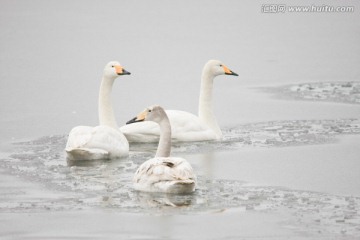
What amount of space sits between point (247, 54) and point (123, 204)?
12736 mm

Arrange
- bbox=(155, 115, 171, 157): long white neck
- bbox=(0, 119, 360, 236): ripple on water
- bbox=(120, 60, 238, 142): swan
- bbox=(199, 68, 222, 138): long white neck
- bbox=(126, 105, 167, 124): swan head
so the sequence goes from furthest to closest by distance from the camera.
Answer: bbox=(199, 68, 222, 138): long white neck → bbox=(120, 60, 238, 142): swan → bbox=(126, 105, 167, 124): swan head → bbox=(155, 115, 171, 157): long white neck → bbox=(0, 119, 360, 236): ripple on water

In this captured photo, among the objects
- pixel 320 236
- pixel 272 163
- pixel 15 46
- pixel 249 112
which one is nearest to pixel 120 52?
pixel 15 46

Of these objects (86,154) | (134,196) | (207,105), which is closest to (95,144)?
(86,154)

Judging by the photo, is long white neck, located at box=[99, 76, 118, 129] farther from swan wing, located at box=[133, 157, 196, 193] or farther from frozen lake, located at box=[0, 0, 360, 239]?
swan wing, located at box=[133, 157, 196, 193]

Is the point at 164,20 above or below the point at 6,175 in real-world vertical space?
above

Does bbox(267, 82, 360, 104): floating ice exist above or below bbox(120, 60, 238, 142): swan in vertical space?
above

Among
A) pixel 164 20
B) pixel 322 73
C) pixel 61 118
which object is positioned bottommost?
pixel 61 118

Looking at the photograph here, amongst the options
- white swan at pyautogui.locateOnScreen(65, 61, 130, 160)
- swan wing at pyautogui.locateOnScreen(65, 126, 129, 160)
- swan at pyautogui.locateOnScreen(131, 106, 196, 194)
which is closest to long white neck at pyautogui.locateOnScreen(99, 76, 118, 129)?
white swan at pyautogui.locateOnScreen(65, 61, 130, 160)

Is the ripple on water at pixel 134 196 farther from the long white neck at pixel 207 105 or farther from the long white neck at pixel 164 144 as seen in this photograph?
the long white neck at pixel 207 105

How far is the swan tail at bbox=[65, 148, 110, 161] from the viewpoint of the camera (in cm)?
1116

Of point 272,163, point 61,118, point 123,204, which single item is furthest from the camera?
point 61,118

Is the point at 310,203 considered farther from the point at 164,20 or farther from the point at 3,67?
the point at 164,20

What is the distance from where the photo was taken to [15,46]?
2181cm

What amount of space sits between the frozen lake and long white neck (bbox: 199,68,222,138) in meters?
0.34
